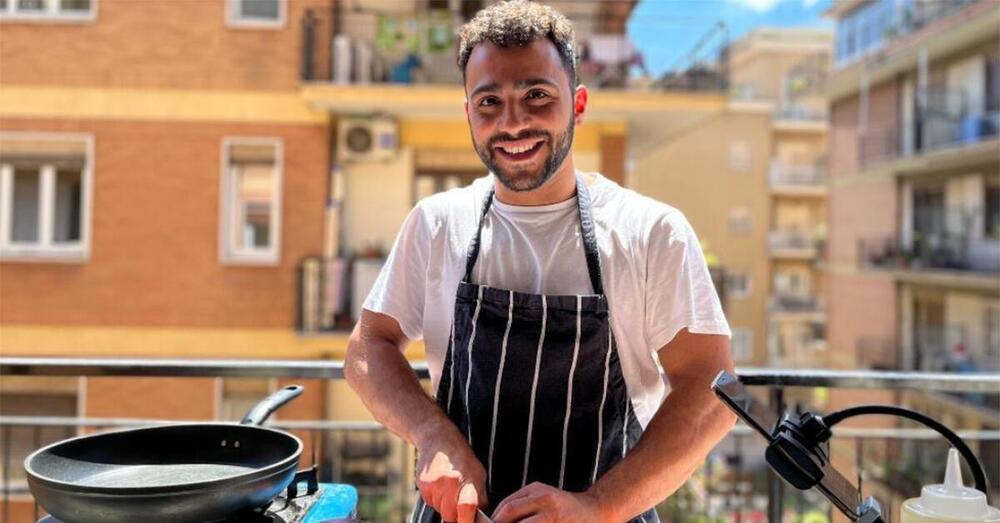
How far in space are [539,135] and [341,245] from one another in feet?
16.2

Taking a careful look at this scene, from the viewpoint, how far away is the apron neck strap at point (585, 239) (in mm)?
967

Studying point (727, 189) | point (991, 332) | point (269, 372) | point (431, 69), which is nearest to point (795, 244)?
point (727, 189)

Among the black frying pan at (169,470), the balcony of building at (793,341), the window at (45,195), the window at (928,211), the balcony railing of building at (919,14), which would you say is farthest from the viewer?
the balcony of building at (793,341)

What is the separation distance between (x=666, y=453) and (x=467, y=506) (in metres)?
0.24

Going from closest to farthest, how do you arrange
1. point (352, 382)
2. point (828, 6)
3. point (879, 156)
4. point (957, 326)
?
point (352, 382) → point (957, 326) → point (879, 156) → point (828, 6)

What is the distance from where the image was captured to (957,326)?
10.8 metres

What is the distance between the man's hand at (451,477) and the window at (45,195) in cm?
514

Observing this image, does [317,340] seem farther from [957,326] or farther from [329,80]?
[957,326]

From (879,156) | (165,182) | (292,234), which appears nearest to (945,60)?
(879,156)

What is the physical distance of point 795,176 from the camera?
1748 cm

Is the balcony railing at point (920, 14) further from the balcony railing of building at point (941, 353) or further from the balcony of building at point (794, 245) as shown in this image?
the balcony of building at point (794, 245)

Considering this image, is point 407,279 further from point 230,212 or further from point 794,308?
point 794,308

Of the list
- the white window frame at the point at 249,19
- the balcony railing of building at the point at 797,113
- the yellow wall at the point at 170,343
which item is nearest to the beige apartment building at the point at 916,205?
the balcony railing of building at the point at 797,113

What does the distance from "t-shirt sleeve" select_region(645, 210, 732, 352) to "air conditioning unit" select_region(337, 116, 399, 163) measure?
4869 mm
